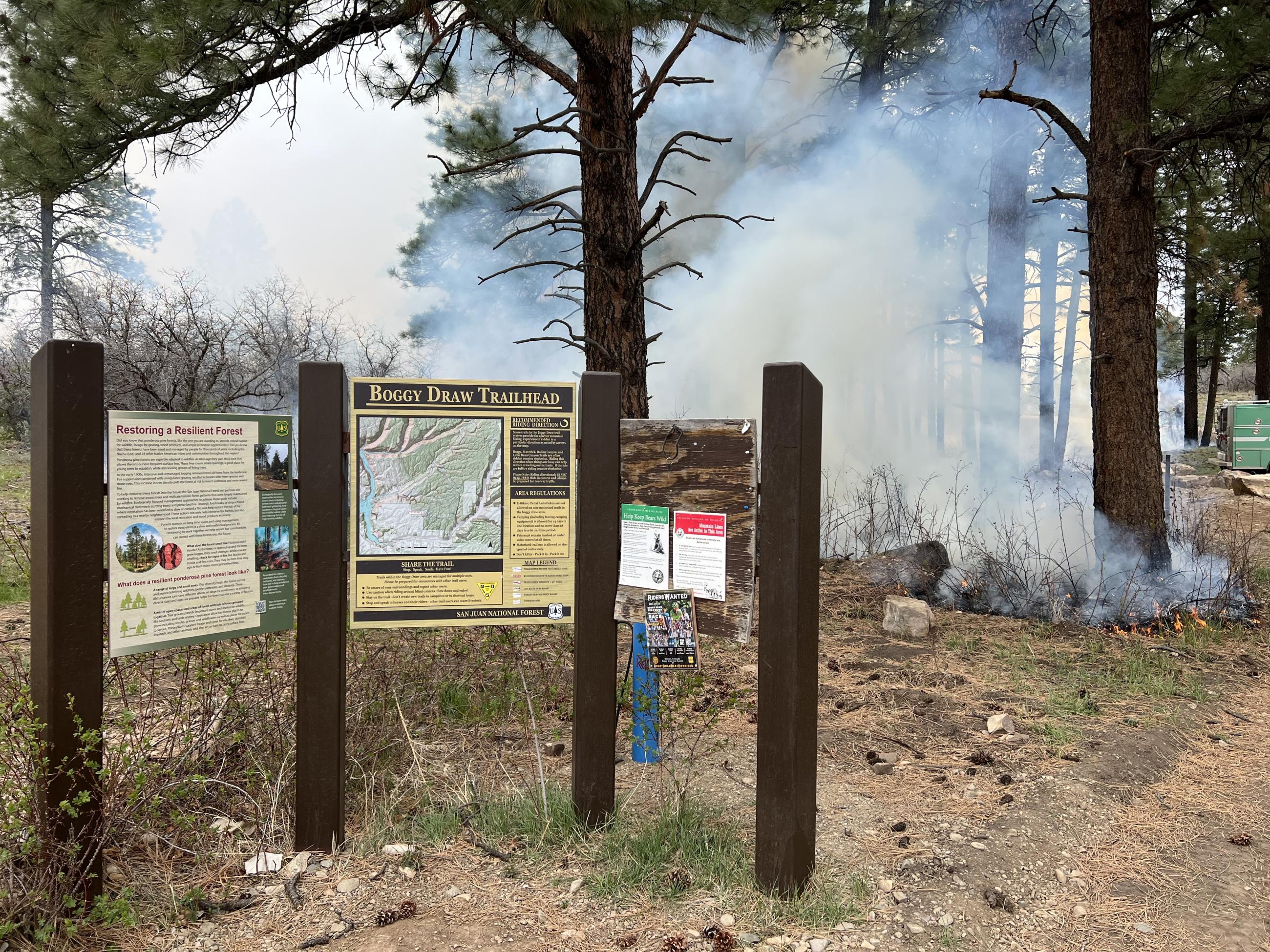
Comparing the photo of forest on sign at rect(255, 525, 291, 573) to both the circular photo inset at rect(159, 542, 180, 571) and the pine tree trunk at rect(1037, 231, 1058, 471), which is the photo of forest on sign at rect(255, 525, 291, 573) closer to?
the circular photo inset at rect(159, 542, 180, 571)

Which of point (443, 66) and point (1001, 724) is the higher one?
point (443, 66)

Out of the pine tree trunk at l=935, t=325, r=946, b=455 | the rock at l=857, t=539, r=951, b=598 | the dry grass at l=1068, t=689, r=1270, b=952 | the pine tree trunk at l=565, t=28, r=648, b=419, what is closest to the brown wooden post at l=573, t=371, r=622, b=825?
the dry grass at l=1068, t=689, r=1270, b=952

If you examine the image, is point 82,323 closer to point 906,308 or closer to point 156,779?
point 156,779

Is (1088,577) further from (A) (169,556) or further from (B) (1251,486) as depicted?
(B) (1251,486)

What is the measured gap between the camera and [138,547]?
2609 millimetres

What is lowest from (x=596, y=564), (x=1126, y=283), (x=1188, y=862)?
(x=1188, y=862)

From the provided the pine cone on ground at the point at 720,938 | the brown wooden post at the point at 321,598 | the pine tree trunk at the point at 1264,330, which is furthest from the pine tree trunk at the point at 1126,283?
the pine tree trunk at the point at 1264,330

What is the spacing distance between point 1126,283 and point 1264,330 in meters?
14.2

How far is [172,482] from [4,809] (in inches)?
41.6

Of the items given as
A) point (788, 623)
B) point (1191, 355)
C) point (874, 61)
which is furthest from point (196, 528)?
point (1191, 355)

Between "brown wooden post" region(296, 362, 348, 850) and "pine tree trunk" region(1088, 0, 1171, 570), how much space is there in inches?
→ 252

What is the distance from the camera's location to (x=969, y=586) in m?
7.42

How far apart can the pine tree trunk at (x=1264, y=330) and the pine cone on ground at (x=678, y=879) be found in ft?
62.8

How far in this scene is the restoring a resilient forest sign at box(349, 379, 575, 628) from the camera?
115 inches
